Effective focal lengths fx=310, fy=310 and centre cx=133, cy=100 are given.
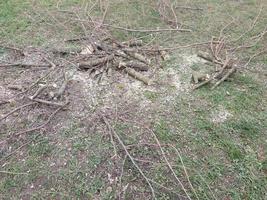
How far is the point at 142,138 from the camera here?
3.10m

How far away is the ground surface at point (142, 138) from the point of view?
2725 millimetres

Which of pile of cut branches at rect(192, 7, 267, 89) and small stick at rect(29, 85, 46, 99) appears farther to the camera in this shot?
pile of cut branches at rect(192, 7, 267, 89)

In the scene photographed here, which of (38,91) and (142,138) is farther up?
(38,91)

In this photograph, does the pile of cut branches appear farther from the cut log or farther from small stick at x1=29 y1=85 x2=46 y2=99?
small stick at x1=29 y1=85 x2=46 y2=99

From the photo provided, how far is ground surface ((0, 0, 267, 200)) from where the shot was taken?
107 inches

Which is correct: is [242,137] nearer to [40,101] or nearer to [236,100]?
[236,100]

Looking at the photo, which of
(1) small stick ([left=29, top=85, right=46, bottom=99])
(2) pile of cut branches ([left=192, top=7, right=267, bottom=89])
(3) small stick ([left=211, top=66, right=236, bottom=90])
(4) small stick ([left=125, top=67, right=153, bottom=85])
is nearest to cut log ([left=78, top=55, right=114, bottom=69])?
(4) small stick ([left=125, top=67, right=153, bottom=85])

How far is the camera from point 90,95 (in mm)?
3561

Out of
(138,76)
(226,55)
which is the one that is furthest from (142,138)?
(226,55)

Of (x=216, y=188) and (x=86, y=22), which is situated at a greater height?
(x=86, y=22)

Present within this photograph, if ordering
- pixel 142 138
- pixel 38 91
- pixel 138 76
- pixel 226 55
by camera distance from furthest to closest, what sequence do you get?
pixel 226 55 → pixel 138 76 → pixel 38 91 → pixel 142 138

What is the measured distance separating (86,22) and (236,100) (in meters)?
2.64

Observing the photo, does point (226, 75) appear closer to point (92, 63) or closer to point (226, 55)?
point (226, 55)

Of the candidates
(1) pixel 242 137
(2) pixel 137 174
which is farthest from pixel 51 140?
(1) pixel 242 137
